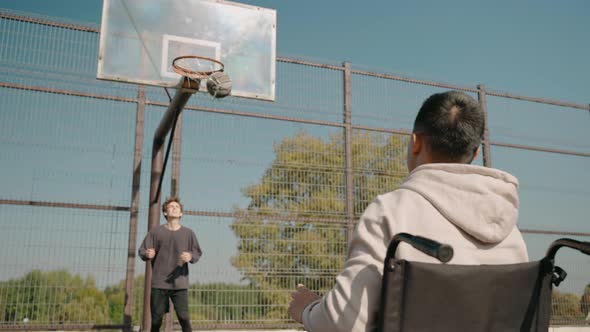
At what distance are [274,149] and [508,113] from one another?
180 inches

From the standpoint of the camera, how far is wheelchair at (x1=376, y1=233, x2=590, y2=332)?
1099 millimetres

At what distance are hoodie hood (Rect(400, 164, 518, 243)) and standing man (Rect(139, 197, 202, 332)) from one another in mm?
5048

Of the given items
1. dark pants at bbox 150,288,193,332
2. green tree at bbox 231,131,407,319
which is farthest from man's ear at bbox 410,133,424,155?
green tree at bbox 231,131,407,319

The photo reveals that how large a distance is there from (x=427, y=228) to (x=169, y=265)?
5.31 meters

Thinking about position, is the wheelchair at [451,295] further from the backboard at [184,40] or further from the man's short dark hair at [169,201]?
the backboard at [184,40]

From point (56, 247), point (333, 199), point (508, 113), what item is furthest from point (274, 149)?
point (508, 113)

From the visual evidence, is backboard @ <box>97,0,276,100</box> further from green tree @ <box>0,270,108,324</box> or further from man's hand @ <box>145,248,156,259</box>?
green tree @ <box>0,270,108,324</box>

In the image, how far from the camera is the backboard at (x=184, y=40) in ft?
21.9

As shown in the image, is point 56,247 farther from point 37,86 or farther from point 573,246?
point 573,246

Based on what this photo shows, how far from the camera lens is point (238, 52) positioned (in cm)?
731

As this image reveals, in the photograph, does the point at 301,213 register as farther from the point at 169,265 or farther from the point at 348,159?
the point at 169,265

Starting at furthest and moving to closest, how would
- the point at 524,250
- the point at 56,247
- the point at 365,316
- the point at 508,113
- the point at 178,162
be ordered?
the point at 508,113
the point at 178,162
the point at 56,247
the point at 524,250
the point at 365,316

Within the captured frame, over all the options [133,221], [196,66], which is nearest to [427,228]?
[133,221]

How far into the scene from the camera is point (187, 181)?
689cm
